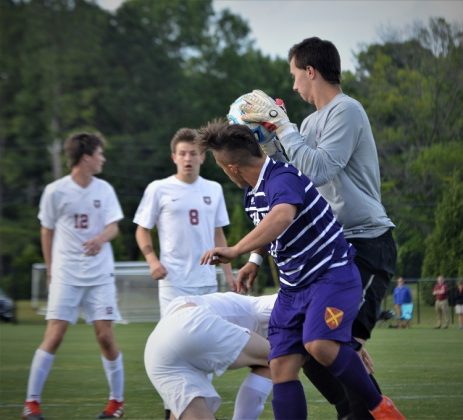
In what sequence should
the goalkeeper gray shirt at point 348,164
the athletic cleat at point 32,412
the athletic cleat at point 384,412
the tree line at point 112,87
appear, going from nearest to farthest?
the athletic cleat at point 384,412
the goalkeeper gray shirt at point 348,164
the athletic cleat at point 32,412
the tree line at point 112,87

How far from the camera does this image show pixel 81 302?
311 inches

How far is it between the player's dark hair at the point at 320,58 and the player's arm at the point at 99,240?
3.04m

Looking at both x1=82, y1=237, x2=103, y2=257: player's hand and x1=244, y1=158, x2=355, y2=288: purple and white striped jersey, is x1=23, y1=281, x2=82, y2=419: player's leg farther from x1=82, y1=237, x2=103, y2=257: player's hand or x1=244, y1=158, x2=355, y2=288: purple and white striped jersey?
x1=244, y1=158, x2=355, y2=288: purple and white striped jersey

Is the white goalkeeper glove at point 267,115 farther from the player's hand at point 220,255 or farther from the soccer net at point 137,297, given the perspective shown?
the soccer net at point 137,297

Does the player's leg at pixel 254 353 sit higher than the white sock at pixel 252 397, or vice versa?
the player's leg at pixel 254 353

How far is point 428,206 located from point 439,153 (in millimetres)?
553

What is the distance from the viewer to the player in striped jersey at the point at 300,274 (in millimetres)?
4688

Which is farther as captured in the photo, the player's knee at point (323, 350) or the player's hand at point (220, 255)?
the player's knee at point (323, 350)

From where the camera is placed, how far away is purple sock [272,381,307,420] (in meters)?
4.82

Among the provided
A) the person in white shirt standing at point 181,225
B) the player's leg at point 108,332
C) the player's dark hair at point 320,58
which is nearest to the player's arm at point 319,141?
the player's dark hair at point 320,58

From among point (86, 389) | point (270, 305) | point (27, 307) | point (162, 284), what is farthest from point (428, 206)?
point (27, 307)

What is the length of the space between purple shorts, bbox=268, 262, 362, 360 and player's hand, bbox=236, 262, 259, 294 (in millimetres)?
373

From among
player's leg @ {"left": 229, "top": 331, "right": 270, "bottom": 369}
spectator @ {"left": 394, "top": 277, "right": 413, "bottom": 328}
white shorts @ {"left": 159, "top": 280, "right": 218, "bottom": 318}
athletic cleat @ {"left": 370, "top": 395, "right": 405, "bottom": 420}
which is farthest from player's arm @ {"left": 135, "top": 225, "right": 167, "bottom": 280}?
athletic cleat @ {"left": 370, "top": 395, "right": 405, "bottom": 420}

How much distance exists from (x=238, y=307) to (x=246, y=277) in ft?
0.98
